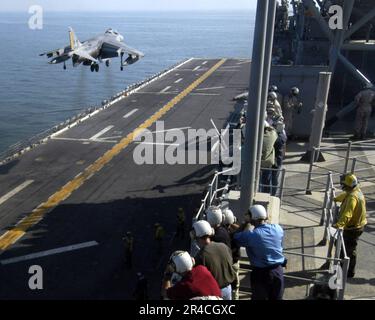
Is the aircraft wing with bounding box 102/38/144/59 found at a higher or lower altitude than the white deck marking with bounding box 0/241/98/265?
higher

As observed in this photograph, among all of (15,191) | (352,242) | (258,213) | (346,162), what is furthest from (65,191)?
(258,213)

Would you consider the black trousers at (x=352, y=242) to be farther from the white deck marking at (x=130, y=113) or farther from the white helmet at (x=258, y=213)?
the white deck marking at (x=130, y=113)

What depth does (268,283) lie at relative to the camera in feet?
23.1

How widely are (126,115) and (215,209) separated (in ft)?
107

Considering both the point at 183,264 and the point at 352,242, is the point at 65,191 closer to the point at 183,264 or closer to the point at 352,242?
the point at 352,242

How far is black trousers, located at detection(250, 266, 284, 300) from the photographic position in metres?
6.99

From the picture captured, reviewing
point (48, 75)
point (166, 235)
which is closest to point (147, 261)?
point (166, 235)

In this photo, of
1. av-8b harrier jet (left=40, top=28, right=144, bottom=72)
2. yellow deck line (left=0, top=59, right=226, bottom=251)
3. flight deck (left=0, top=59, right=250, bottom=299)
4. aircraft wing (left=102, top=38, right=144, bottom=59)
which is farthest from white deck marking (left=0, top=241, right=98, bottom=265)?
aircraft wing (left=102, top=38, right=144, bottom=59)

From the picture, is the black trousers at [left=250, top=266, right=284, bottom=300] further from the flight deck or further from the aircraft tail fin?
the aircraft tail fin

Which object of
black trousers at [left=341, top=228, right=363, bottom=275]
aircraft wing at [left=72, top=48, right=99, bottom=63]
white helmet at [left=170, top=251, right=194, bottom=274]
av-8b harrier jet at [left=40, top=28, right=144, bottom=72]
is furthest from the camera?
aircraft wing at [left=72, top=48, right=99, bottom=63]

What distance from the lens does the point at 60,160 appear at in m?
27.8
